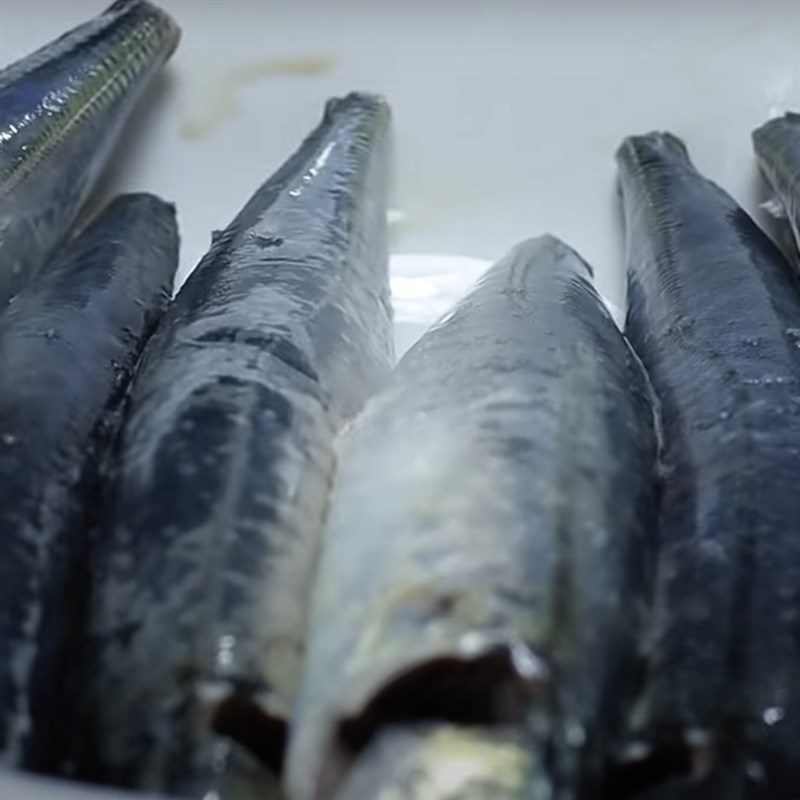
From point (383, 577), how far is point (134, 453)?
0.76 feet

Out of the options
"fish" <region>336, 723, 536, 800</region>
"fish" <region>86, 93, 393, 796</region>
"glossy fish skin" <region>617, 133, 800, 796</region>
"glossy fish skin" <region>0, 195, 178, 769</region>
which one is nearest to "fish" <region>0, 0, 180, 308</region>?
"glossy fish skin" <region>0, 195, 178, 769</region>

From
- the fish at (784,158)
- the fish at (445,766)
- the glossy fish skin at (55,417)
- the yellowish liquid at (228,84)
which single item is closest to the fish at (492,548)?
the fish at (445,766)

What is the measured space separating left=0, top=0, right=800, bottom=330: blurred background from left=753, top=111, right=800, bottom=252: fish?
0.18 feet

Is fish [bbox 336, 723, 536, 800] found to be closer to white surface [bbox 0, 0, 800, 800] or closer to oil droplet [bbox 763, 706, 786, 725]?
oil droplet [bbox 763, 706, 786, 725]

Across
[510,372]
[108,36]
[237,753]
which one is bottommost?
[237,753]

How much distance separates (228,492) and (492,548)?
0.19 metres

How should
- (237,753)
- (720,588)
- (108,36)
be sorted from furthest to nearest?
(108,36) < (720,588) < (237,753)

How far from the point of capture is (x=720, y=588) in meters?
0.96

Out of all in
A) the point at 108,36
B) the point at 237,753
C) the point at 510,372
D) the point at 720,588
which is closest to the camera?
the point at 237,753

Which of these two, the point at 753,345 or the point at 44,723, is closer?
the point at 44,723

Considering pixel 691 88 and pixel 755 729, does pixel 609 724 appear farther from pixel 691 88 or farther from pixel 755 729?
pixel 691 88

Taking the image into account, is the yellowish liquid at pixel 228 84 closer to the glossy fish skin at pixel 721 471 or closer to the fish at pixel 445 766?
the glossy fish skin at pixel 721 471

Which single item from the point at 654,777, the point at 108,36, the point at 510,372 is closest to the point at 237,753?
the point at 654,777

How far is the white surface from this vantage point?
1.64 metres
